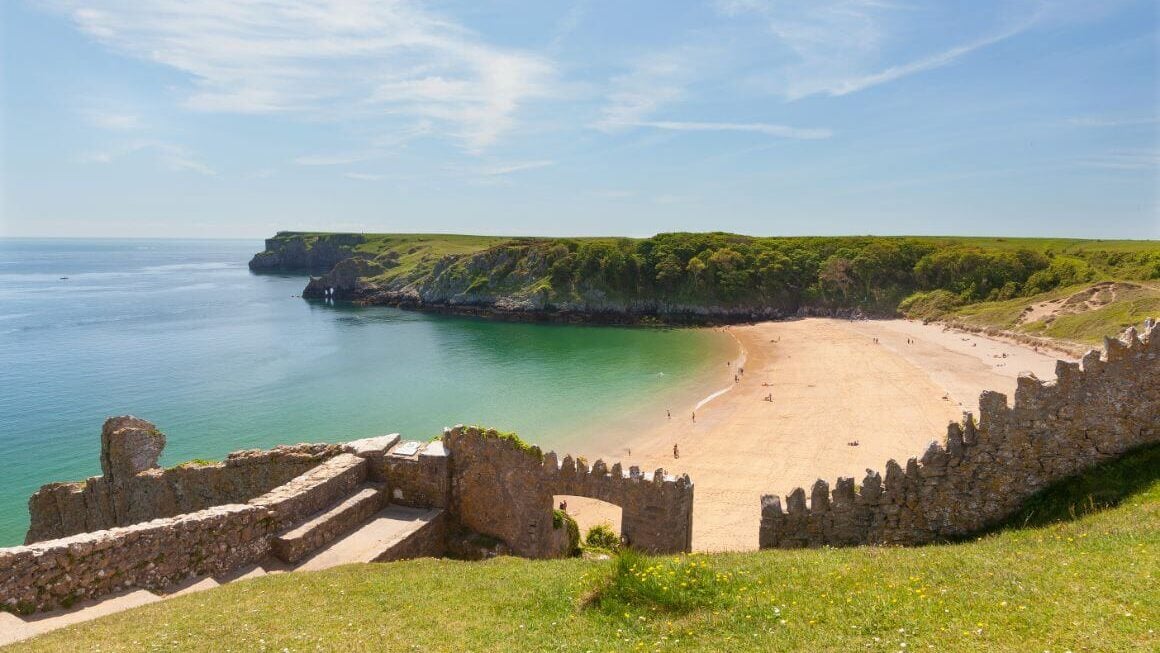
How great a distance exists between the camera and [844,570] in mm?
9031

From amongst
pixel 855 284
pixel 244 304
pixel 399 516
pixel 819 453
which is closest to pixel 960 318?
pixel 855 284

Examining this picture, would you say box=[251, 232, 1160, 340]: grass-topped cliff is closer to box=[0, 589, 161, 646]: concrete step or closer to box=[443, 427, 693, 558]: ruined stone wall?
box=[443, 427, 693, 558]: ruined stone wall

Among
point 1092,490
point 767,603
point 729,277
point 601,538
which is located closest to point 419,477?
point 601,538

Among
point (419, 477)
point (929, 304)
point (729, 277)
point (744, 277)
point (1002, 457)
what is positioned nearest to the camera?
point (1002, 457)

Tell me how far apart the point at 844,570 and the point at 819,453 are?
25.4 meters

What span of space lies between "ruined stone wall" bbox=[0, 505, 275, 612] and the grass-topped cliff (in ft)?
263

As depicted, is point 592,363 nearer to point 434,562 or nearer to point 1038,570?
point 434,562

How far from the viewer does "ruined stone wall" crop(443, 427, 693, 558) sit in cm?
1462

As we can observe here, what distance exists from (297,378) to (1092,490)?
57663 millimetres

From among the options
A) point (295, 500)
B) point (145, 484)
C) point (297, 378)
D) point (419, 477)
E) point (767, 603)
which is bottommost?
point (297, 378)

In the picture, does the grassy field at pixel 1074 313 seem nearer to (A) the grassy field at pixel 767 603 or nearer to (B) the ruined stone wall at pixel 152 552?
(A) the grassy field at pixel 767 603

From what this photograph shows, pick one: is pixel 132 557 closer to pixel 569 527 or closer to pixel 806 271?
pixel 569 527

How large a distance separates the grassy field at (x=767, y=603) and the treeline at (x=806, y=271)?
86148 millimetres

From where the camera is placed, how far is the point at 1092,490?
1056 cm
